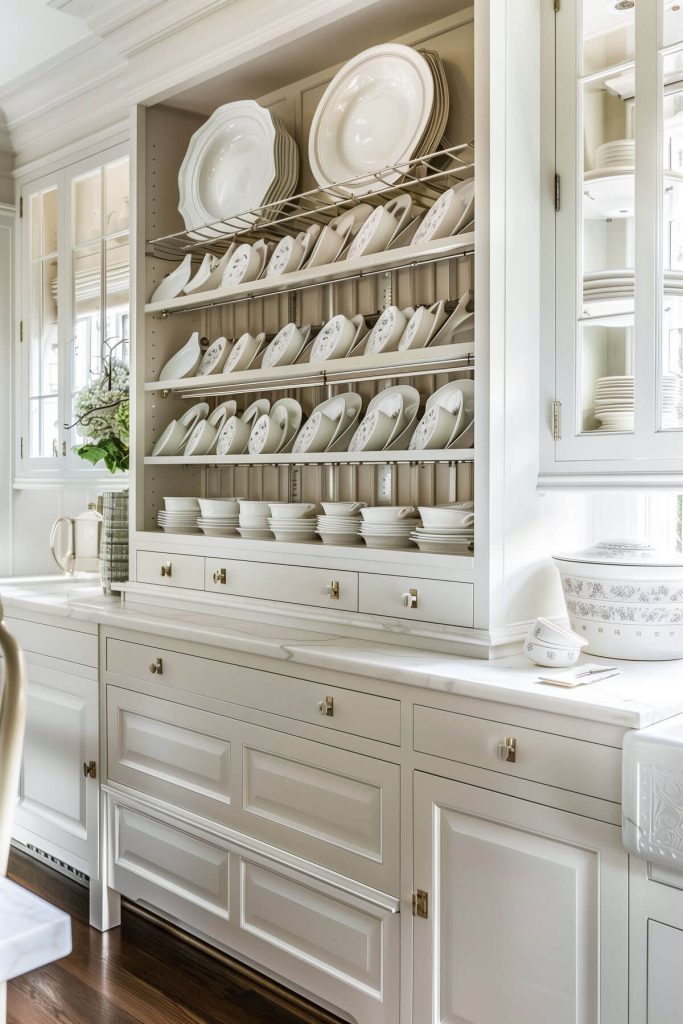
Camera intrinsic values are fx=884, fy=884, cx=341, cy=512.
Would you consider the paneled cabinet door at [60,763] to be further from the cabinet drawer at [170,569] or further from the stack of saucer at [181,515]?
the stack of saucer at [181,515]

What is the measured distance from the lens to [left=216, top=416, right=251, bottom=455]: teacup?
2.54 m

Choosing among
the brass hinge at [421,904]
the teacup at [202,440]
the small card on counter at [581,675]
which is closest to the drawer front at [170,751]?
the brass hinge at [421,904]

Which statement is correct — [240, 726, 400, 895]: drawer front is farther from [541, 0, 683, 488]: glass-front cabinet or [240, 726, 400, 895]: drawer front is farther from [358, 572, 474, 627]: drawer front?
[541, 0, 683, 488]: glass-front cabinet

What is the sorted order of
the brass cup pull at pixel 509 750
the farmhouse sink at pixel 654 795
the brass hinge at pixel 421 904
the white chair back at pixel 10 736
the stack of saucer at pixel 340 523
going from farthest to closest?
the stack of saucer at pixel 340 523 < the brass hinge at pixel 421 904 < the brass cup pull at pixel 509 750 < the farmhouse sink at pixel 654 795 < the white chair back at pixel 10 736

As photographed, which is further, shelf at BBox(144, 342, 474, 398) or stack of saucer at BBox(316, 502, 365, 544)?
stack of saucer at BBox(316, 502, 365, 544)

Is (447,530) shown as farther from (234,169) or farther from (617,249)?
(234,169)

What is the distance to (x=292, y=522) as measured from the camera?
7.68ft

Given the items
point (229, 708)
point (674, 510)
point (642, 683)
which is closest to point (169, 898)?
point (229, 708)

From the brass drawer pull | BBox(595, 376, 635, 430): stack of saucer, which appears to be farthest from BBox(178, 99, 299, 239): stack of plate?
the brass drawer pull

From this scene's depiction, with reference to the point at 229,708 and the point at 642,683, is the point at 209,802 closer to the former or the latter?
the point at 229,708

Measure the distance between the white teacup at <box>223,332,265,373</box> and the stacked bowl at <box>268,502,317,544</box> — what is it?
1.50 ft

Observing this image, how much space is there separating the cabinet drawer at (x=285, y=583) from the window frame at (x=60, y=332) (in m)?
0.85

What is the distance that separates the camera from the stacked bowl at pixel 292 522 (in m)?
2.34

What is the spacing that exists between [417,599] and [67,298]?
211 cm
